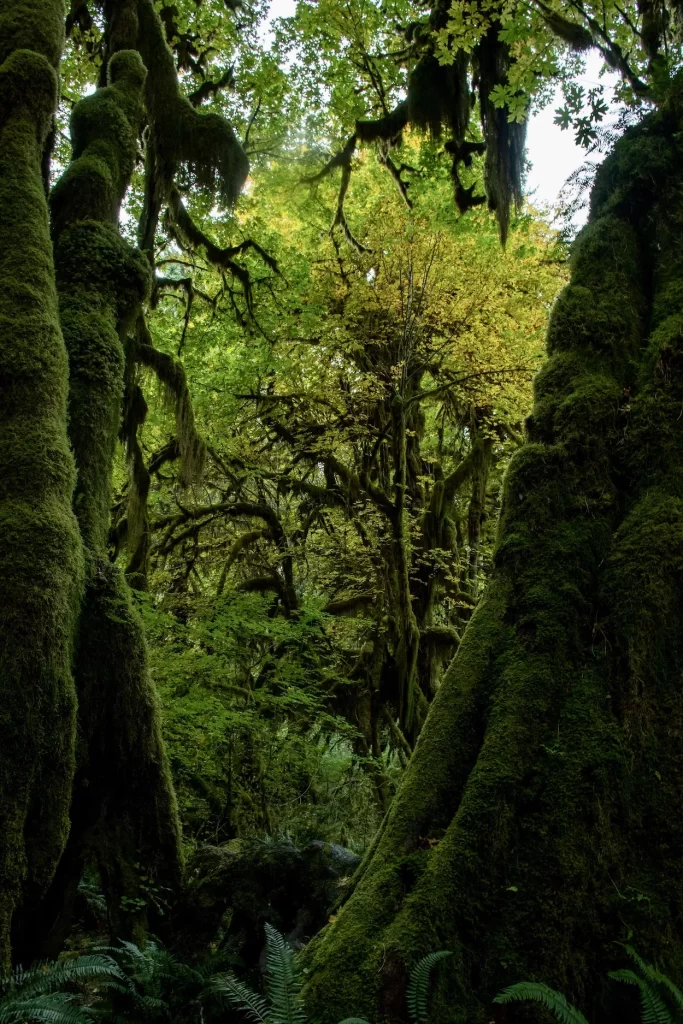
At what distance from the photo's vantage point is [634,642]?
11.0 ft

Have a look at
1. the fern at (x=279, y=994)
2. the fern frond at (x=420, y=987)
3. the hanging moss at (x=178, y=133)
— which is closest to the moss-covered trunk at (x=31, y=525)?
the fern at (x=279, y=994)

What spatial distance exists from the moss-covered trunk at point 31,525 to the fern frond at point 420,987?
1.92 meters

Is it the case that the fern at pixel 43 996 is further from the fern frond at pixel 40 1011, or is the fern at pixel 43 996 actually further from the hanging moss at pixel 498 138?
the hanging moss at pixel 498 138

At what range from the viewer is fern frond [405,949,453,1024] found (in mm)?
2703

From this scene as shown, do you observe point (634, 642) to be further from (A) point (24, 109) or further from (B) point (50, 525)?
(A) point (24, 109)

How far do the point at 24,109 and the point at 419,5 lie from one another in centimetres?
686

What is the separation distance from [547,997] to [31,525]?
329cm

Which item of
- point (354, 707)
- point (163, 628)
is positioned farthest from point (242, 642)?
point (354, 707)

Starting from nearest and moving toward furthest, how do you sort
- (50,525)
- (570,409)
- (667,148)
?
(50,525), (570,409), (667,148)

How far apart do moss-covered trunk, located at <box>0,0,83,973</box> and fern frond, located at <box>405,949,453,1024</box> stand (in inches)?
75.7

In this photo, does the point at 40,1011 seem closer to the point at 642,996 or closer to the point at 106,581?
the point at 106,581

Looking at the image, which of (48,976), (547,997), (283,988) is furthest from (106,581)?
(547,997)

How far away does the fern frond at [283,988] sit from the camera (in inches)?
111

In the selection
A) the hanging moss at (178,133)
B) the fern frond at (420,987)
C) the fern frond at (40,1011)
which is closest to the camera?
the fern frond at (420,987)
